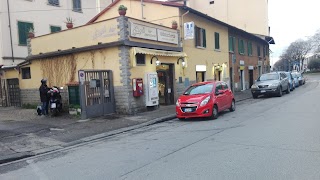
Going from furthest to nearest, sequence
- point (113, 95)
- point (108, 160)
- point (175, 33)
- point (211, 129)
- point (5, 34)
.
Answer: point (5, 34) < point (175, 33) < point (113, 95) < point (211, 129) < point (108, 160)

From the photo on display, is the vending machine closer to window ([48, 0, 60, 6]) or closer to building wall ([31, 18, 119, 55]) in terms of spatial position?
building wall ([31, 18, 119, 55])

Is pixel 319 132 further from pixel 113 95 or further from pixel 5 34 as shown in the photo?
pixel 5 34

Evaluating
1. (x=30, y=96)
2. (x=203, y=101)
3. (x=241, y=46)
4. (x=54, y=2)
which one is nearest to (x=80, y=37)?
(x=30, y=96)

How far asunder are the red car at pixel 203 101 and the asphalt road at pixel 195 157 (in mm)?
2443

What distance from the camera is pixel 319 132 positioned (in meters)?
8.05

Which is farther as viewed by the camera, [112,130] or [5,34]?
[5,34]

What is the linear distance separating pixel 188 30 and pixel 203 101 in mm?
7277

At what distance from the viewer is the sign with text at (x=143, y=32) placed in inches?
574

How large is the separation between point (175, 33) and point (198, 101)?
22.6ft

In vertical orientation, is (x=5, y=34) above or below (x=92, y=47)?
above

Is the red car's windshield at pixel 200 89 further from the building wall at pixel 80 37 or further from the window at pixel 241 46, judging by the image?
the window at pixel 241 46

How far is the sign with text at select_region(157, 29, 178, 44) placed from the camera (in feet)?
54.2

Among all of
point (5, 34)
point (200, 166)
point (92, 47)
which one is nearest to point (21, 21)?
point (5, 34)

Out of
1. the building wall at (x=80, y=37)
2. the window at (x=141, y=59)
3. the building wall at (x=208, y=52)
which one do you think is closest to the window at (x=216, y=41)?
the building wall at (x=208, y=52)
